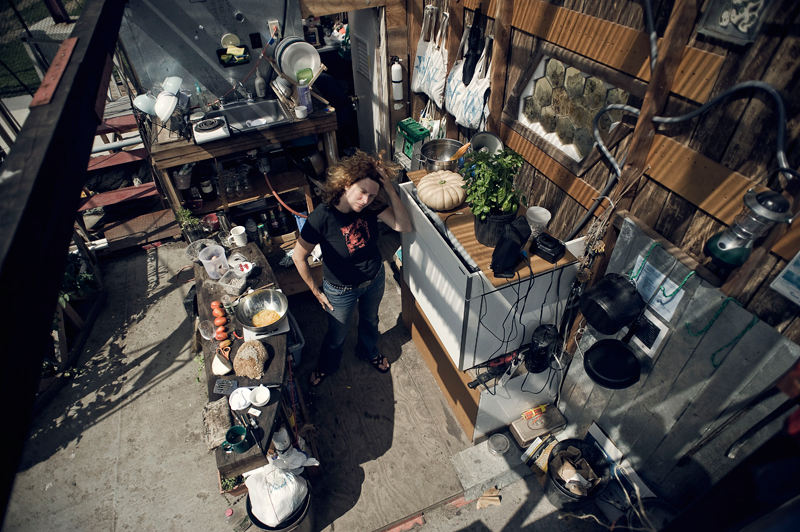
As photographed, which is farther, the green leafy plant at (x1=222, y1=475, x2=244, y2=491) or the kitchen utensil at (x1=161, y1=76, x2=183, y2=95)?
the kitchen utensil at (x1=161, y1=76, x2=183, y2=95)

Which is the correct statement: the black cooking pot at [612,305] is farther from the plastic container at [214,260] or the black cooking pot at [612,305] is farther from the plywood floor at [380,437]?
the plastic container at [214,260]

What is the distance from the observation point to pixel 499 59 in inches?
146

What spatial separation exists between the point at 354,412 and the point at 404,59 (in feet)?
15.4

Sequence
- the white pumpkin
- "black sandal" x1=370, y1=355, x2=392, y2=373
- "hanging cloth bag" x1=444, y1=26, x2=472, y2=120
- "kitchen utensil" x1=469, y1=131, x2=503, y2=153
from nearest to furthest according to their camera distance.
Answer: the white pumpkin, "kitchen utensil" x1=469, y1=131, x2=503, y2=153, "hanging cloth bag" x1=444, y1=26, x2=472, y2=120, "black sandal" x1=370, y1=355, x2=392, y2=373

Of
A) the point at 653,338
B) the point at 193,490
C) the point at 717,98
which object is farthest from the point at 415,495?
the point at 717,98

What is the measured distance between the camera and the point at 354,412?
471 centimetres

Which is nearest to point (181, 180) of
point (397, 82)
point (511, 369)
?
point (397, 82)

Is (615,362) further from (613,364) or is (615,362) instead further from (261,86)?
(261,86)

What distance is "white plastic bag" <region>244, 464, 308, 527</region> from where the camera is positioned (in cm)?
329

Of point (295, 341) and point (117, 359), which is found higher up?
point (295, 341)

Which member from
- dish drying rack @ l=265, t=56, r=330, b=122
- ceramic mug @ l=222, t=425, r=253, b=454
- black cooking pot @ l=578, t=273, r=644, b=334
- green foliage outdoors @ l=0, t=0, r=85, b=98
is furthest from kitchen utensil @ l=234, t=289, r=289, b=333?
green foliage outdoors @ l=0, t=0, r=85, b=98

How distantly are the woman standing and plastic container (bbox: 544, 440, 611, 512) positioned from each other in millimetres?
2379

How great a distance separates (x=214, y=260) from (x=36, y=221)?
3.83 m

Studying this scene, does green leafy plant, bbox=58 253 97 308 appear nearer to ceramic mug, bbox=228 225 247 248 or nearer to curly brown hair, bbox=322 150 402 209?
ceramic mug, bbox=228 225 247 248
